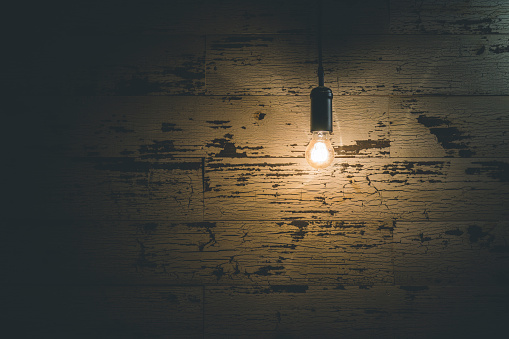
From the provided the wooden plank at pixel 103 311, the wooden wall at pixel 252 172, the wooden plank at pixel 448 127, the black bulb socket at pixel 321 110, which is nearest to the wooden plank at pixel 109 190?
the wooden wall at pixel 252 172

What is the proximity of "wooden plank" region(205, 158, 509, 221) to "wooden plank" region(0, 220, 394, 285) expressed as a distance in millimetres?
57

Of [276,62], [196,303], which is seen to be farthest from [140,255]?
[276,62]

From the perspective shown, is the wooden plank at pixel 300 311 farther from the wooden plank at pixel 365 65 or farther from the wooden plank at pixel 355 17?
the wooden plank at pixel 355 17

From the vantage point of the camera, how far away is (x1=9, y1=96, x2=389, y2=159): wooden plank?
4.74 feet

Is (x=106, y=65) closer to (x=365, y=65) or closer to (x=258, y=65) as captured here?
(x=258, y=65)

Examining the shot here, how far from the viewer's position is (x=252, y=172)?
144 cm

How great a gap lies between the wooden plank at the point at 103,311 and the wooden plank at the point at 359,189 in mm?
403

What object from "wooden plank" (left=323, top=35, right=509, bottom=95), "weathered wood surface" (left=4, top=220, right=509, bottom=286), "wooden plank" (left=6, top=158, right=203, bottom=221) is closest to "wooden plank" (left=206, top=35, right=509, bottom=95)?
"wooden plank" (left=323, top=35, right=509, bottom=95)

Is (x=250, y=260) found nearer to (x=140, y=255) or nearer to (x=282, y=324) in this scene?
(x=282, y=324)

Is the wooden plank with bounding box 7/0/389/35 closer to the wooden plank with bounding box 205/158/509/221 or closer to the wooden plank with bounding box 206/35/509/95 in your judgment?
the wooden plank with bounding box 206/35/509/95

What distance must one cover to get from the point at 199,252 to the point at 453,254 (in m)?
1.06

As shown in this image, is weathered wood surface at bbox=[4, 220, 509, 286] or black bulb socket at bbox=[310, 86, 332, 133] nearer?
black bulb socket at bbox=[310, 86, 332, 133]

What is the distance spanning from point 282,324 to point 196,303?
0.37m

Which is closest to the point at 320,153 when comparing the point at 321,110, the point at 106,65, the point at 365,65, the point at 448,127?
the point at 321,110
